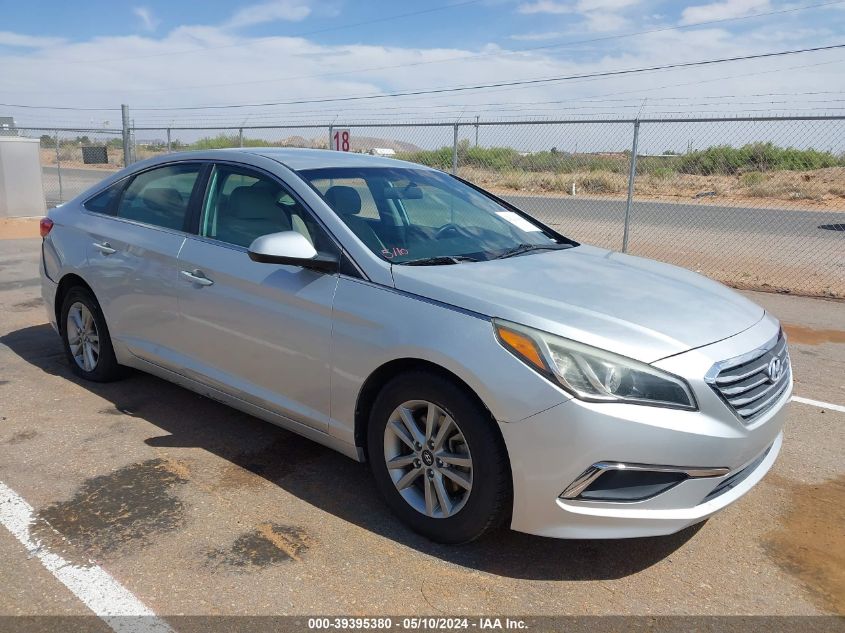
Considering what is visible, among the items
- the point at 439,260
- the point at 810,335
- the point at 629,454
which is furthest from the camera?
the point at 810,335

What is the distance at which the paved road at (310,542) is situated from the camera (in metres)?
2.76

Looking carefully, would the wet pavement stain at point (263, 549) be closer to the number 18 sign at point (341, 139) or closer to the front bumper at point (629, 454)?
the front bumper at point (629, 454)

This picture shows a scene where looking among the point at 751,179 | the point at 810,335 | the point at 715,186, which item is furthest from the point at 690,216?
the point at 810,335

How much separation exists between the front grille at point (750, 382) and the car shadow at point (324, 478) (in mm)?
739

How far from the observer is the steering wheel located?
382cm

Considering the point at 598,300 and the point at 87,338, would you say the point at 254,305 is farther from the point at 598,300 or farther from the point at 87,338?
the point at 87,338

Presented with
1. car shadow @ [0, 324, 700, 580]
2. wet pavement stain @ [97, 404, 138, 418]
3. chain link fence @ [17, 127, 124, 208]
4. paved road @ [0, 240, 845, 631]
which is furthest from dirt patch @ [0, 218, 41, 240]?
paved road @ [0, 240, 845, 631]

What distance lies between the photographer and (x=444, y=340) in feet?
9.53

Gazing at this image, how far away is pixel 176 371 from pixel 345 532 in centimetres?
161

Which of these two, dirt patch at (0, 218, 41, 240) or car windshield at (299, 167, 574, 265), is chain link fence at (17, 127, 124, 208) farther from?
car windshield at (299, 167, 574, 265)

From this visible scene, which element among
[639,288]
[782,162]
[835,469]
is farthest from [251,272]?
[782,162]

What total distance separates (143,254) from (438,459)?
7.75 feet

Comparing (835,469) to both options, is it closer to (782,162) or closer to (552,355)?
(552,355)

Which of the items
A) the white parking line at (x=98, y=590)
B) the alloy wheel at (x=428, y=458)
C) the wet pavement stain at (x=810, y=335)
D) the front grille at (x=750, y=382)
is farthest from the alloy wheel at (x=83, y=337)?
the wet pavement stain at (x=810, y=335)
